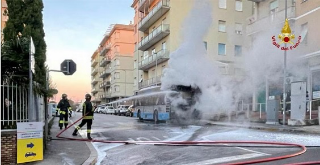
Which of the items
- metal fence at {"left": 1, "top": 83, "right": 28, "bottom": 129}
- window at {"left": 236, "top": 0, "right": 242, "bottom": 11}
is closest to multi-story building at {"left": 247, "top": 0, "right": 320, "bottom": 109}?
window at {"left": 236, "top": 0, "right": 242, "bottom": 11}

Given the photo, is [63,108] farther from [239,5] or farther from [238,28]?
[239,5]

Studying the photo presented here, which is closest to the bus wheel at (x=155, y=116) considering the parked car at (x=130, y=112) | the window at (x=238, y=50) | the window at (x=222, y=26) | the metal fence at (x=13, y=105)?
the window at (x=238, y=50)

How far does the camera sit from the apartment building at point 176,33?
21188mm

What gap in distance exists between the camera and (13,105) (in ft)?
24.0

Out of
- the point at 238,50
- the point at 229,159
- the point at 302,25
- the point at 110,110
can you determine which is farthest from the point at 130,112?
the point at 229,159

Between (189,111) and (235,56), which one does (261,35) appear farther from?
(189,111)

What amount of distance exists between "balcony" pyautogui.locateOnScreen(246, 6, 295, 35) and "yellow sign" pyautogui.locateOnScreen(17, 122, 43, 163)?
55.5ft

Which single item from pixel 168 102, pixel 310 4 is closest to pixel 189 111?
pixel 168 102

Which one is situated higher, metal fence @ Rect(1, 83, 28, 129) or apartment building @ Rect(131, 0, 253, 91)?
apartment building @ Rect(131, 0, 253, 91)

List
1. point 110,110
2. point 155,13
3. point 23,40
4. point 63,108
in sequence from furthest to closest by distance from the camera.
Result: point 110,110
point 155,13
point 63,108
point 23,40

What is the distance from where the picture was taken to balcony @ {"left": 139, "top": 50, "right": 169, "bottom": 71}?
3538cm

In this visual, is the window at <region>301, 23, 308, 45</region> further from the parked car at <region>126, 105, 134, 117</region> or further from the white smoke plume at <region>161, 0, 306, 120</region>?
the parked car at <region>126, 105, 134, 117</region>

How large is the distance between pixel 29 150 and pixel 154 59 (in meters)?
32.0

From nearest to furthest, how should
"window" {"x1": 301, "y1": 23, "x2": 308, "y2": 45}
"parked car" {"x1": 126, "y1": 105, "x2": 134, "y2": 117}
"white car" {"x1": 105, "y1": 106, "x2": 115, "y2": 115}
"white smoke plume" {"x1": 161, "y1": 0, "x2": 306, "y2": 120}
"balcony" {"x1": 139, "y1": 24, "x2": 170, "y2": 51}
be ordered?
"white smoke plume" {"x1": 161, "y1": 0, "x2": 306, "y2": 120}, "window" {"x1": 301, "y1": 23, "x2": 308, "y2": 45}, "balcony" {"x1": 139, "y1": 24, "x2": 170, "y2": 51}, "parked car" {"x1": 126, "y1": 105, "x2": 134, "y2": 117}, "white car" {"x1": 105, "y1": 106, "x2": 115, "y2": 115}
